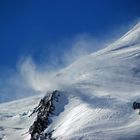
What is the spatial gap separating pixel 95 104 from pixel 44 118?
1338 cm

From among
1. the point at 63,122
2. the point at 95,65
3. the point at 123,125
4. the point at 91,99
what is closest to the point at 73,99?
the point at 91,99

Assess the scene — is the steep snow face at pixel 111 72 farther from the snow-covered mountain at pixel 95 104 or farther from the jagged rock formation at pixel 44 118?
the jagged rock formation at pixel 44 118

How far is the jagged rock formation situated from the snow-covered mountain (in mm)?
1466

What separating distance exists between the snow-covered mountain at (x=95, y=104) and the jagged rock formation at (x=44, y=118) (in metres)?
1.47

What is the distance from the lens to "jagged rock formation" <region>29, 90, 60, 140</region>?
99969mm

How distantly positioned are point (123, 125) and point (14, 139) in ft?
110

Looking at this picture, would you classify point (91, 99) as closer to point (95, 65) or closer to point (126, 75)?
point (126, 75)

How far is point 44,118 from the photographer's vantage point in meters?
113

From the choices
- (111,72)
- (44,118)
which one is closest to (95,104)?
(44,118)

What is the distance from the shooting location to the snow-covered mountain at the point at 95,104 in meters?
93.9

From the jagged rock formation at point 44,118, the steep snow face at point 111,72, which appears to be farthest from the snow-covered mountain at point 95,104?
the jagged rock formation at point 44,118

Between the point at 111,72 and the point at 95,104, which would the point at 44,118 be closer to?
the point at 95,104

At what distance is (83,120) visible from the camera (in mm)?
101000

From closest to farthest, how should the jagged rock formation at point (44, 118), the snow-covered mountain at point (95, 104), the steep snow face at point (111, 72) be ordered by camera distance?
the snow-covered mountain at point (95, 104) < the jagged rock formation at point (44, 118) < the steep snow face at point (111, 72)
